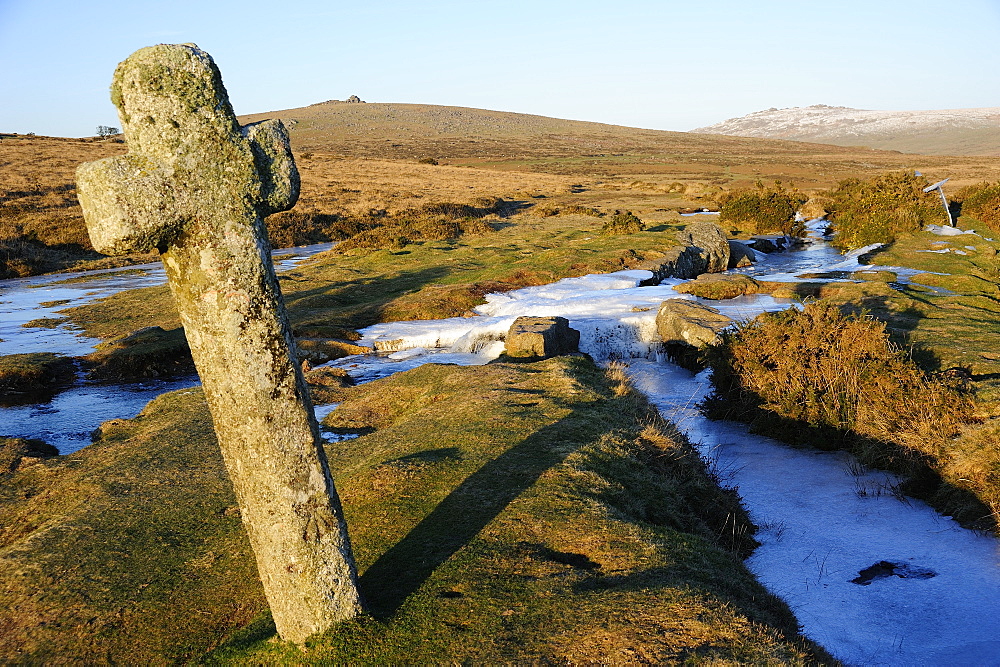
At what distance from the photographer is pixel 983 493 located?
9.88 meters

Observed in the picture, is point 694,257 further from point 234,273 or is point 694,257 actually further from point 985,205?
point 234,273

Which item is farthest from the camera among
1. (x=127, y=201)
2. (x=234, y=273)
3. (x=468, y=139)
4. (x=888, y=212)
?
(x=468, y=139)

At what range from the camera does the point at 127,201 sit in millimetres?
4039

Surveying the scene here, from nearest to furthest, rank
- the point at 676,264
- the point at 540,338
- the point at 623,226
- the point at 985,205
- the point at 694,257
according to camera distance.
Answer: the point at 540,338
the point at 676,264
the point at 694,257
the point at 623,226
the point at 985,205

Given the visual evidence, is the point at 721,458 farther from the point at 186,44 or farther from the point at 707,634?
the point at 186,44

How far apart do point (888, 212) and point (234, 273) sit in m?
39.1

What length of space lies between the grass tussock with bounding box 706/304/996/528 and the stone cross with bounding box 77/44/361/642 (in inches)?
391

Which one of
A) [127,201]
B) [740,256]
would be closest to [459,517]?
[127,201]

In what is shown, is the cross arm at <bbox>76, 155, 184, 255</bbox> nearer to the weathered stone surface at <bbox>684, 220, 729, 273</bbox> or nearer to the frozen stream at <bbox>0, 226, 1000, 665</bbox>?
the frozen stream at <bbox>0, 226, 1000, 665</bbox>

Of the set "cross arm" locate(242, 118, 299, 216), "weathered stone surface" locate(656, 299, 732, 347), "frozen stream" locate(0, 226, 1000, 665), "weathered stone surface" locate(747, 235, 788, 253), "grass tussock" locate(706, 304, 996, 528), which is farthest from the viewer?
"weathered stone surface" locate(747, 235, 788, 253)

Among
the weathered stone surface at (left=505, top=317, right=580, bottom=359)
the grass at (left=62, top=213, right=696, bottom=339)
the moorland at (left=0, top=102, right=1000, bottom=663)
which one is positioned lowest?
the grass at (left=62, top=213, right=696, bottom=339)

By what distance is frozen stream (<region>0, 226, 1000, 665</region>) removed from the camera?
7.69 meters

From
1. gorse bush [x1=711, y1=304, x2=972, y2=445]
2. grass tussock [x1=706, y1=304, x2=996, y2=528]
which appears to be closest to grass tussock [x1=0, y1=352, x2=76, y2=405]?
grass tussock [x1=706, y1=304, x2=996, y2=528]

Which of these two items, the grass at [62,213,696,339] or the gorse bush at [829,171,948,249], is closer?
the grass at [62,213,696,339]
